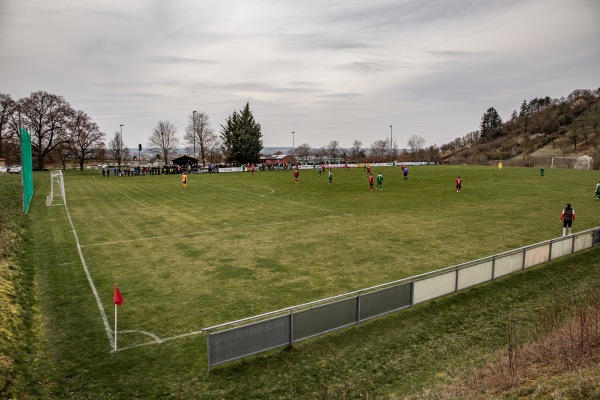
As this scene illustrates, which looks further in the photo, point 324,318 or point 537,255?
point 537,255

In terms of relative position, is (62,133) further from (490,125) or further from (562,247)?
(490,125)

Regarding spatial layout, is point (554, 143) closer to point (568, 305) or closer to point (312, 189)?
point (312, 189)

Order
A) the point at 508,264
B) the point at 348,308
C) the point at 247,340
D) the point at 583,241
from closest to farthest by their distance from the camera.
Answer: the point at 247,340, the point at 348,308, the point at 508,264, the point at 583,241

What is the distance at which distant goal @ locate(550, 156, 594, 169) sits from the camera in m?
71.9

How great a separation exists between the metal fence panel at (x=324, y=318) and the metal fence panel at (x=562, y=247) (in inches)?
400

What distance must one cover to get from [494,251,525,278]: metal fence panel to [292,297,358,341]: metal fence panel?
6385 mm

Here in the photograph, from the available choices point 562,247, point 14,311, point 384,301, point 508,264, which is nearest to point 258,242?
point 384,301

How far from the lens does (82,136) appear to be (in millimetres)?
77500

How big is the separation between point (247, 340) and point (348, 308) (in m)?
2.93

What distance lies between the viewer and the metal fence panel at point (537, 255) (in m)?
15.0

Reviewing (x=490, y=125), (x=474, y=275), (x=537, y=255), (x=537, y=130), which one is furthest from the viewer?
(x=490, y=125)

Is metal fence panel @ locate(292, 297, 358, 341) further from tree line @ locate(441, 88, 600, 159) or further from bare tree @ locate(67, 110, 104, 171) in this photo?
tree line @ locate(441, 88, 600, 159)

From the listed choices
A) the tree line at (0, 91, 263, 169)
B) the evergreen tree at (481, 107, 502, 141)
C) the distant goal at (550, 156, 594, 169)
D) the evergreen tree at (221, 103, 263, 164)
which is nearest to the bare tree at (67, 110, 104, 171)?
the tree line at (0, 91, 263, 169)

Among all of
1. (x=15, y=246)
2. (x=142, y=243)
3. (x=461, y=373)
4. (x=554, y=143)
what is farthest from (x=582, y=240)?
(x=554, y=143)
